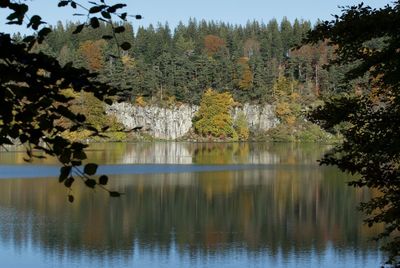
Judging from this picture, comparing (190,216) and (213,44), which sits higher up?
(213,44)

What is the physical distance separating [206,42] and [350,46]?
117804 millimetres

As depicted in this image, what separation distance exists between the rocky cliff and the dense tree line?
170 centimetres

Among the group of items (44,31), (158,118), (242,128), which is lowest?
(44,31)

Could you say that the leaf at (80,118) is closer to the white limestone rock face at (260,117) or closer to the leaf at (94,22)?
the leaf at (94,22)

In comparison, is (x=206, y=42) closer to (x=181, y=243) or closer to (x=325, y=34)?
(x=181, y=243)

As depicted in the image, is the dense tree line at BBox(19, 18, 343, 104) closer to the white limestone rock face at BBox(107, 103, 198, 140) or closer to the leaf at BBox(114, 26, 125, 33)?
the white limestone rock face at BBox(107, 103, 198, 140)

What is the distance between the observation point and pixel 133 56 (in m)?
114

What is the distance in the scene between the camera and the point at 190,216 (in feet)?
93.2

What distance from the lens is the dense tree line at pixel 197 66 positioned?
308ft

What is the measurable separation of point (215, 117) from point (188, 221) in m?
61.2

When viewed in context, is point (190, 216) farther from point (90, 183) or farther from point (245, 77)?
point (245, 77)

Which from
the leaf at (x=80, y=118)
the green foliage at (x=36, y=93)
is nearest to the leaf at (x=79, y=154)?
the green foliage at (x=36, y=93)

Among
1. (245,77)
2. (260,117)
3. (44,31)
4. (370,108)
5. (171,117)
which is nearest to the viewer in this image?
(44,31)

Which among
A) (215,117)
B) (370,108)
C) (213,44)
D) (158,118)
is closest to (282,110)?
(215,117)
